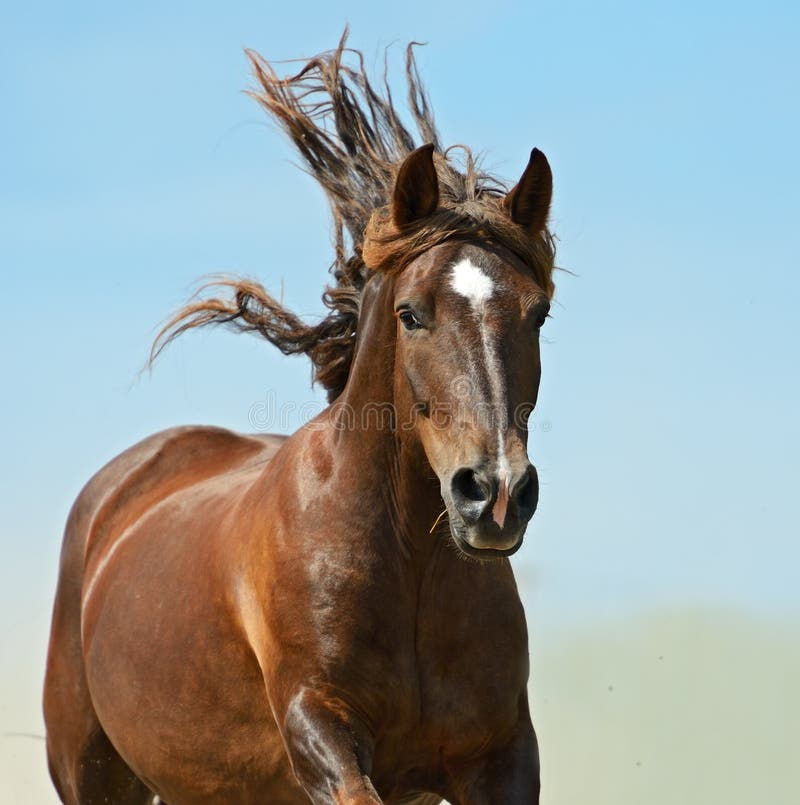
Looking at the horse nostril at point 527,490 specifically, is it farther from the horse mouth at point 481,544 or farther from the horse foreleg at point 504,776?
the horse foreleg at point 504,776

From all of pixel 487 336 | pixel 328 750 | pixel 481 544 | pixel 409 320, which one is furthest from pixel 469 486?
pixel 328 750

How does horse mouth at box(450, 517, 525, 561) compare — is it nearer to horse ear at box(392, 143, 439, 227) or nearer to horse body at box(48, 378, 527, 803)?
horse body at box(48, 378, 527, 803)

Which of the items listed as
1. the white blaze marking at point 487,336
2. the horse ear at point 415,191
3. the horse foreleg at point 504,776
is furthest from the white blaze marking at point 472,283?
the horse foreleg at point 504,776

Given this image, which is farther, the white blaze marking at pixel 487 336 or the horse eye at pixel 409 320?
the horse eye at pixel 409 320

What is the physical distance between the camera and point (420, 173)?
4.46 metres

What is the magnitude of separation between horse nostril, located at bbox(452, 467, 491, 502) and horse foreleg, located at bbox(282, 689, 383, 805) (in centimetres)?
90

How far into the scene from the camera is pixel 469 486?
3.97 metres

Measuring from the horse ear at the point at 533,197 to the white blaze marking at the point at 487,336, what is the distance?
1.46 ft

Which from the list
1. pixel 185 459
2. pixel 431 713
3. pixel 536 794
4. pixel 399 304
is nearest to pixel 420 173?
pixel 399 304

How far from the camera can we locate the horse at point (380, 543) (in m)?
4.16

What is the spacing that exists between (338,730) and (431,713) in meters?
0.30

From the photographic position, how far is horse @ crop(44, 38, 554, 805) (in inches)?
164

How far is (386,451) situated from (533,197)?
3.21 feet

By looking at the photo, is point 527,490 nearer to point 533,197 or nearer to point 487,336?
point 487,336
